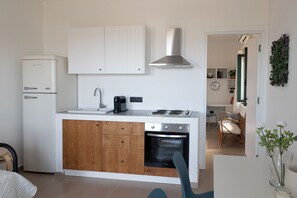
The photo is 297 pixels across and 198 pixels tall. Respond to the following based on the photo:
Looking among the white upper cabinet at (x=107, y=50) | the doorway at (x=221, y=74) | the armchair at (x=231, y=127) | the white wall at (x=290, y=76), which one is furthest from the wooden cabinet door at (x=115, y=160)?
the doorway at (x=221, y=74)

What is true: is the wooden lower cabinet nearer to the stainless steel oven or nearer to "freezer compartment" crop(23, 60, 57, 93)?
the stainless steel oven

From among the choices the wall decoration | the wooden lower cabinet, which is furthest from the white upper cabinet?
the wall decoration

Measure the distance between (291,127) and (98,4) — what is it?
339 cm

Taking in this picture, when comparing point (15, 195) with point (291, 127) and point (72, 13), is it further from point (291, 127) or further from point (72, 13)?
point (72, 13)

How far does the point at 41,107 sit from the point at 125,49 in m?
1.52

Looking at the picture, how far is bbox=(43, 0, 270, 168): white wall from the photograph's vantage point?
3877mm

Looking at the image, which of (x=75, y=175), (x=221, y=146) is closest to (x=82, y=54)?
(x=75, y=175)

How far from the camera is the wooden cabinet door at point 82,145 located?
3.66 meters

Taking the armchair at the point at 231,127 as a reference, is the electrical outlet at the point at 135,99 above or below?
above

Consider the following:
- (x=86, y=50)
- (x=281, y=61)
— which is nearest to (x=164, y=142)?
(x=281, y=61)

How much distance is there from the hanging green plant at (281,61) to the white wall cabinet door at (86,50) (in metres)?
→ 2.40

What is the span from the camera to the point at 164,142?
3.49 m

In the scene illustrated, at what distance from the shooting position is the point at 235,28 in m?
3.84

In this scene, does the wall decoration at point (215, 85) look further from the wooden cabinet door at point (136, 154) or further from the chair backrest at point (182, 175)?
the chair backrest at point (182, 175)
